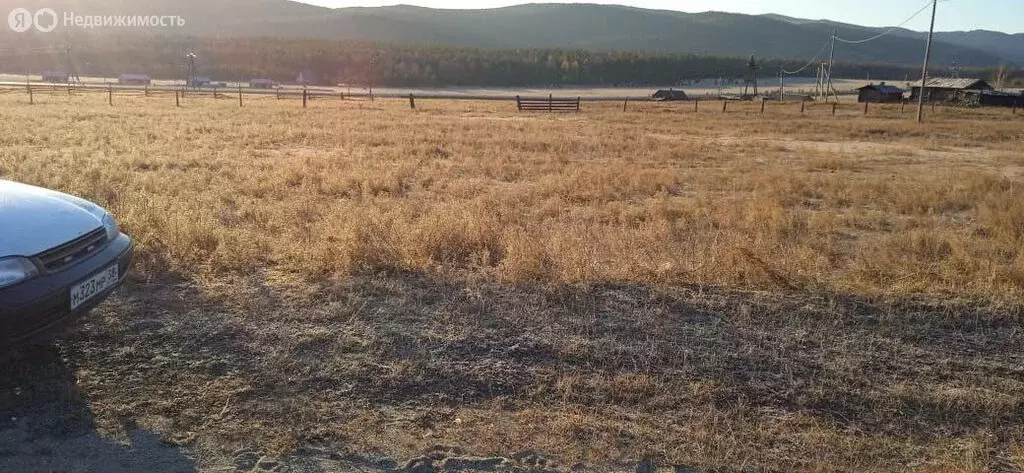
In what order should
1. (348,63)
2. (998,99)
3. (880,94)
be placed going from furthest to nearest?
(348,63) < (880,94) < (998,99)

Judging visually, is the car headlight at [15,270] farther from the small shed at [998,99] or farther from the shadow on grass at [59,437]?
the small shed at [998,99]

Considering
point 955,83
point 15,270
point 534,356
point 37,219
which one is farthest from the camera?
point 955,83

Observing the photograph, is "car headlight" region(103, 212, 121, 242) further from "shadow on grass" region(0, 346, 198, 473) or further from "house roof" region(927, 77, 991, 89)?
"house roof" region(927, 77, 991, 89)

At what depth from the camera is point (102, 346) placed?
414 cm

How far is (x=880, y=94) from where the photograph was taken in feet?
254

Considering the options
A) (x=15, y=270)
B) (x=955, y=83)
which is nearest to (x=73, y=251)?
(x=15, y=270)

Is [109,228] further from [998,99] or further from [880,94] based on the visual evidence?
[880,94]

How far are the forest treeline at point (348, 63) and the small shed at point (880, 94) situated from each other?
72073 millimetres

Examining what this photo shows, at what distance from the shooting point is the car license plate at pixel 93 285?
3734 mm

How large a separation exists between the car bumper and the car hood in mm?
179

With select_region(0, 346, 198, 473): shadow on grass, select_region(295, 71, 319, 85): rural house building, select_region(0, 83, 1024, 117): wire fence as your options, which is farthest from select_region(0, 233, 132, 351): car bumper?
select_region(295, 71, 319, 85): rural house building

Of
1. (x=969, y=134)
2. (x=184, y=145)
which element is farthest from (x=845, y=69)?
(x=184, y=145)

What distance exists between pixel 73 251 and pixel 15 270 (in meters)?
0.44

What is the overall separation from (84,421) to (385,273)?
107 inches
